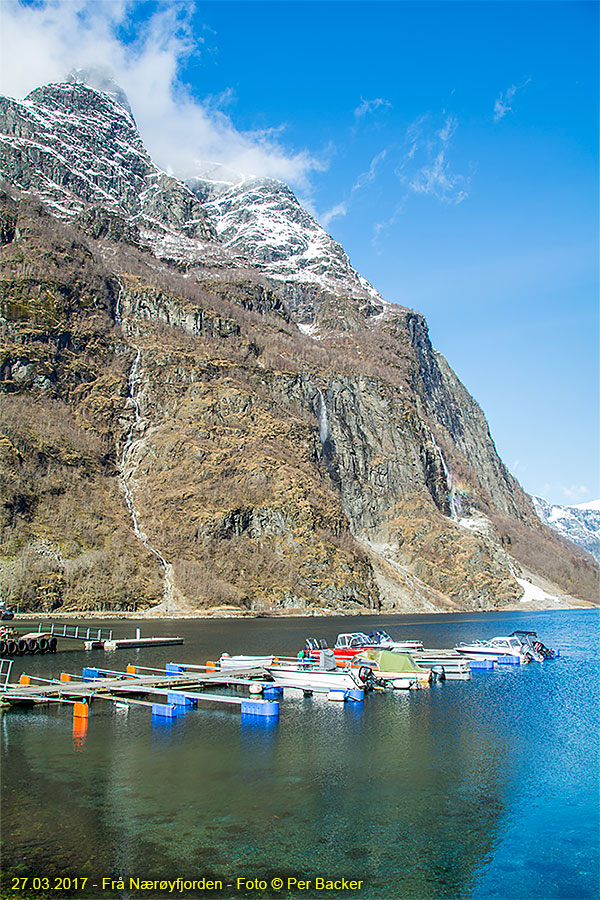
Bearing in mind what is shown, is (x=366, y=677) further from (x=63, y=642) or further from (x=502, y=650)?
(x=63, y=642)

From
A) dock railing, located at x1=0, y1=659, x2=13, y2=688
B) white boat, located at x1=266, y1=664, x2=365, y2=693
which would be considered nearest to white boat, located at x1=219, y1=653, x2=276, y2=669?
white boat, located at x1=266, y1=664, x2=365, y2=693

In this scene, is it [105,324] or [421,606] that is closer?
[421,606]

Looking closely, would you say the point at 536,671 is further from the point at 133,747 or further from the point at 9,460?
the point at 9,460

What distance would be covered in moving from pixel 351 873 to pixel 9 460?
12649cm

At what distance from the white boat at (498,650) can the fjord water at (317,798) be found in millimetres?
28014

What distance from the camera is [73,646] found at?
2990 inches

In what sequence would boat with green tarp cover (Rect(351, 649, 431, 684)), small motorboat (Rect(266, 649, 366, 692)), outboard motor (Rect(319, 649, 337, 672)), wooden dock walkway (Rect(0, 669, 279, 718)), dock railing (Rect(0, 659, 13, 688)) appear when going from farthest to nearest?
boat with green tarp cover (Rect(351, 649, 431, 684)) < outboard motor (Rect(319, 649, 337, 672)) < small motorboat (Rect(266, 649, 366, 692)) < dock railing (Rect(0, 659, 13, 688)) < wooden dock walkway (Rect(0, 669, 279, 718))

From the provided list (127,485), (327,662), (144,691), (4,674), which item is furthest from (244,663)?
(127,485)

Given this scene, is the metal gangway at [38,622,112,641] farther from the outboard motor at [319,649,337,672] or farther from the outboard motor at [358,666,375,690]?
the outboard motor at [358,666,375,690]

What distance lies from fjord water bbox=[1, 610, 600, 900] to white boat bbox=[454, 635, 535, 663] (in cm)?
2801


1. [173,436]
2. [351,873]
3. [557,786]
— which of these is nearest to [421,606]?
[173,436]

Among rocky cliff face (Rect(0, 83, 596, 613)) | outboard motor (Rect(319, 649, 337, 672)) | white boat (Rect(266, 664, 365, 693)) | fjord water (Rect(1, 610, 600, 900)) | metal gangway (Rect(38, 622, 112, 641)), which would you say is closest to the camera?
fjord water (Rect(1, 610, 600, 900))

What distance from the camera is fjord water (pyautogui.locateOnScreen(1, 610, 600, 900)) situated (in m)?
19.3

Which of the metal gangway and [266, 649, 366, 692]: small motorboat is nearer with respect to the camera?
[266, 649, 366, 692]: small motorboat
